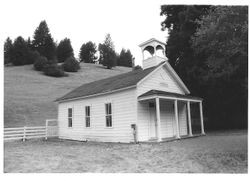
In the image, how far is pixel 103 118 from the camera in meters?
15.1

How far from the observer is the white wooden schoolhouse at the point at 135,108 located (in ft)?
44.6

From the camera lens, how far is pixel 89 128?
16.1 m

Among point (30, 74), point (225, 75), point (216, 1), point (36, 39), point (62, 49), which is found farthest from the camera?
point (62, 49)

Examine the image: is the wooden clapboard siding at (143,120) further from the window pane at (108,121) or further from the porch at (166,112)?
the window pane at (108,121)

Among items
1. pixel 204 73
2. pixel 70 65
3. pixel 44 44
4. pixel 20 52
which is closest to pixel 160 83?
pixel 204 73

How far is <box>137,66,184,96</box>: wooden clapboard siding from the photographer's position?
14.2m

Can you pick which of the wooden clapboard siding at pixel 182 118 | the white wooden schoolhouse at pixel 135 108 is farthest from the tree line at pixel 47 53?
the wooden clapboard siding at pixel 182 118

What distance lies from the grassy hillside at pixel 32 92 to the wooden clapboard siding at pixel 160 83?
1564 cm

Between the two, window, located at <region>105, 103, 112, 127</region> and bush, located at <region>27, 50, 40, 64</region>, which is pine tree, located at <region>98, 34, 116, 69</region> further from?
window, located at <region>105, 103, 112, 127</region>

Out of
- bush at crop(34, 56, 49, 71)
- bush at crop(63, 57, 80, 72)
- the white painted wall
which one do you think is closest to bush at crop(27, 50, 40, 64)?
bush at crop(34, 56, 49, 71)

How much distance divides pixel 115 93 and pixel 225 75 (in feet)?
28.6

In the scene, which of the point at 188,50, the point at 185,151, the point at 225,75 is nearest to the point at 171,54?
the point at 188,50

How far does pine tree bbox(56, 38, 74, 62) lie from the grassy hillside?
14226mm

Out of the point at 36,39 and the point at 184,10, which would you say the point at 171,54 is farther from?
the point at 36,39
